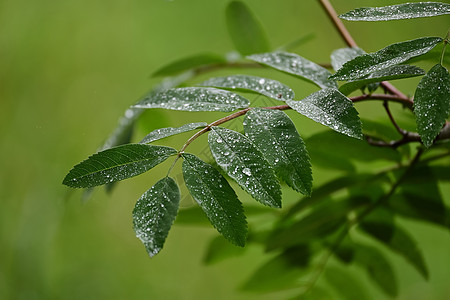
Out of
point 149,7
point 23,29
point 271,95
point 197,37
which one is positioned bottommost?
point 271,95

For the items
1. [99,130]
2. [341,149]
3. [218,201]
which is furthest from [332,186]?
[99,130]

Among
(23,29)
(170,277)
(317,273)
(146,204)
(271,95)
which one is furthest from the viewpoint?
(23,29)

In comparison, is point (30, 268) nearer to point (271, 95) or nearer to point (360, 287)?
point (360, 287)

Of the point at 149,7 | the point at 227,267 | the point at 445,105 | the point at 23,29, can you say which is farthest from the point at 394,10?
the point at 23,29

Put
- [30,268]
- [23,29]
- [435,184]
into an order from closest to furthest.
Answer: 1. [435,184]
2. [30,268]
3. [23,29]

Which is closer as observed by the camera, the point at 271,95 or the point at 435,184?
the point at 271,95

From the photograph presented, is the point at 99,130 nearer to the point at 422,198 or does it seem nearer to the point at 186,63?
the point at 186,63

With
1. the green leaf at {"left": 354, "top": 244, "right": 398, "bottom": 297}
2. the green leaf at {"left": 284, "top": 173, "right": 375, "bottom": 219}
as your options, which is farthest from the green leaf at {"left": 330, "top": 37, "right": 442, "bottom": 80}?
the green leaf at {"left": 354, "top": 244, "right": 398, "bottom": 297}
